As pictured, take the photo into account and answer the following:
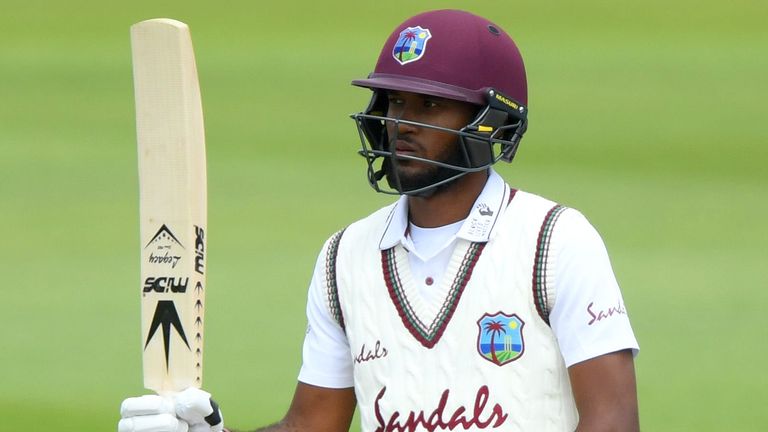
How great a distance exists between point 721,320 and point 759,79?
1.52 meters

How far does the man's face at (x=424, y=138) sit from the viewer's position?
2.60 metres

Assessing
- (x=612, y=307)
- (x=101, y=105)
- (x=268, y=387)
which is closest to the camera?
(x=612, y=307)

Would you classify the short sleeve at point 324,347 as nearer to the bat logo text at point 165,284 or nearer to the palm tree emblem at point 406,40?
the bat logo text at point 165,284

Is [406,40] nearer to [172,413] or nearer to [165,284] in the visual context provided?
[165,284]

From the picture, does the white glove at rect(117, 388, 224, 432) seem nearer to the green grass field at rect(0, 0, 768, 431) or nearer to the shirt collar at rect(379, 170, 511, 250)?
the shirt collar at rect(379, 170, 511, 250)

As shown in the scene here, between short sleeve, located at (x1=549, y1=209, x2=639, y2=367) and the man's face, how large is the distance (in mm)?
247

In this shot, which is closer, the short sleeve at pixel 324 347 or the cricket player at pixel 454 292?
the cricket player at pixel 454 292

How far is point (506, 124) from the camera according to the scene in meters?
2.73

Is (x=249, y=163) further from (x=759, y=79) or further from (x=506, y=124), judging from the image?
(x=506, y=124)

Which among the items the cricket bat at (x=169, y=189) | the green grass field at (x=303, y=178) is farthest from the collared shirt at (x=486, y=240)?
the green grass field at (x=303, y=178)

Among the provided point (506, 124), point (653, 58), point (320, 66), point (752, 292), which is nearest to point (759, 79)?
point (653, 58)

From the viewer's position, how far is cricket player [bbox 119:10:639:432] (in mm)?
2465

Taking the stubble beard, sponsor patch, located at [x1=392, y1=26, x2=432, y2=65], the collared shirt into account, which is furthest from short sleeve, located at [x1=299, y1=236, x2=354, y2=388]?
sponsor patch, located at [x1=392, y1=26, x2=432, y2=65]

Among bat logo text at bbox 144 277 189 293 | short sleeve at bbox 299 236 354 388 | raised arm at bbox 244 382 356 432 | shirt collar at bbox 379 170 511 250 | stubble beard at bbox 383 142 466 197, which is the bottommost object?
raised arm at bbox 244 382 356 432
